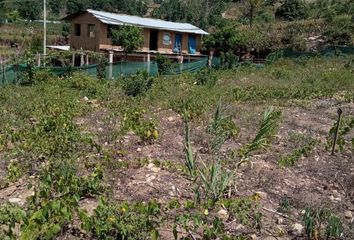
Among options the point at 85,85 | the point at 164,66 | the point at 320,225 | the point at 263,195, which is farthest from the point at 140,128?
the point at 164,66

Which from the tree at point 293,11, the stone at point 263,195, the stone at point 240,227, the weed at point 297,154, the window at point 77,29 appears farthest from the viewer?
the tree at point 293,11

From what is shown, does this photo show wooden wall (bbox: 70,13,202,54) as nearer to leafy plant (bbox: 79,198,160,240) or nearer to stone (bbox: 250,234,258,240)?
leafy plant (bbox: 79,198,160,240)

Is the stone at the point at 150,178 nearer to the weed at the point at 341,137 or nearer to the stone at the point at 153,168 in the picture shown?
the stone at the point at 153,168

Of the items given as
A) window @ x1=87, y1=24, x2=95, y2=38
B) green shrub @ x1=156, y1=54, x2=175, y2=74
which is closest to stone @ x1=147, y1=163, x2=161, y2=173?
green shrub @ x1=156, y1=54, x2=175, y2=74

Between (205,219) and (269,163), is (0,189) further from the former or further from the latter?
(269,163)

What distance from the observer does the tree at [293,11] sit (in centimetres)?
3806

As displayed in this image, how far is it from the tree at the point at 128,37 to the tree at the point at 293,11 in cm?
2025

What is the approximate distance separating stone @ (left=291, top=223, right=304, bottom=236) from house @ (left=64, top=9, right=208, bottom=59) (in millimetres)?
20482

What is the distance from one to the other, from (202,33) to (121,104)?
20044 mm

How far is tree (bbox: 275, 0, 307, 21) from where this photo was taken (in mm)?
38062

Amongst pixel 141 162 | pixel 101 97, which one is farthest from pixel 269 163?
pixel 101 97

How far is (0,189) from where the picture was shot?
465 cm

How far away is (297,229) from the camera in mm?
3914

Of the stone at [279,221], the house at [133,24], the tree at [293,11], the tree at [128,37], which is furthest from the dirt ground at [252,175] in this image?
the tree at [293,11]
